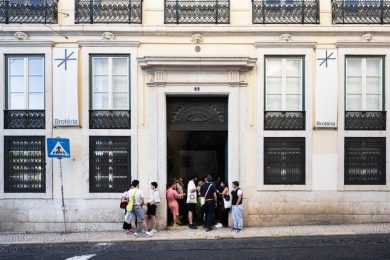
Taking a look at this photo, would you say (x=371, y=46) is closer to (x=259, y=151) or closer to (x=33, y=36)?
(x=259, y=151)

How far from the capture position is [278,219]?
50.2 feet

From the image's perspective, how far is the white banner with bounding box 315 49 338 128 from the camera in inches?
603

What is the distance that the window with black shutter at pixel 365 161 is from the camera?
50.7 feet

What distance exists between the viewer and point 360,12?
1551 cm

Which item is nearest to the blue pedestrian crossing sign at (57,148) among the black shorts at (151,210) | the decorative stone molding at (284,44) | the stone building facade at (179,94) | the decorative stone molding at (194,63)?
the stone building facade at (179,94)

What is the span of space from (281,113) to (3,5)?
9.42 meters

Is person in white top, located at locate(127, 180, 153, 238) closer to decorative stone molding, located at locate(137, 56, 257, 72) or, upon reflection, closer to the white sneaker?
the white sneaker

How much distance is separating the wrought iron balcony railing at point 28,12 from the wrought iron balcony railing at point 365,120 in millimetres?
9795

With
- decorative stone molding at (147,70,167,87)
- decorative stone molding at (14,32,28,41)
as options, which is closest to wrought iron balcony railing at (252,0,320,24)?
decorative stone molding at (147,70,167,87)

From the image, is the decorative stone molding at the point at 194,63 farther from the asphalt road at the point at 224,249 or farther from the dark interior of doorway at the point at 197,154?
the asphalt road at the point at 224,249

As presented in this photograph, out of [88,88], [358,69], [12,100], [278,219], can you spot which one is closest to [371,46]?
[358,69]

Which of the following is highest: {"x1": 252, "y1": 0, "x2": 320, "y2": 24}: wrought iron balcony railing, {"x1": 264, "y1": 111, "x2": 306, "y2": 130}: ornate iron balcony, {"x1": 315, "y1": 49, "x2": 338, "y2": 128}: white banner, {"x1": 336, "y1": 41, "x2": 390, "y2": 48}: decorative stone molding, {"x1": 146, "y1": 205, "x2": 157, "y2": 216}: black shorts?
{"x1": 252, "y1": 0, "x2": 320, "y2": 24}: wrought iron balcony railing

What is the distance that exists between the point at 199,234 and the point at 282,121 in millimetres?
4410

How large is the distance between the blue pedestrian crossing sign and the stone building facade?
3.55ft
